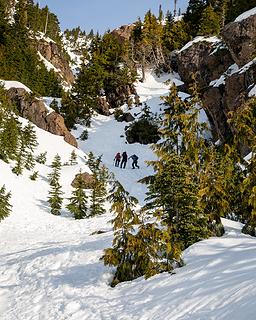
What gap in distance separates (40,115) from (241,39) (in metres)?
20.0

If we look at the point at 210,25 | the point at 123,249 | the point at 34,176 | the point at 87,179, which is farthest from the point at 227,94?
the point at 123,249

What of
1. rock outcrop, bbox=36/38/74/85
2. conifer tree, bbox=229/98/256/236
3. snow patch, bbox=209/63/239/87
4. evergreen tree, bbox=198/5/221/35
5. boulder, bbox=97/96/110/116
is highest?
rock outcrop, bbox=36/38/74/85

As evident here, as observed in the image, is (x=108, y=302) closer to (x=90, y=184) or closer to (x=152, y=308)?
(x=152, y=308)

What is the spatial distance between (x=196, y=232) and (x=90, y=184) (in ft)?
51.4

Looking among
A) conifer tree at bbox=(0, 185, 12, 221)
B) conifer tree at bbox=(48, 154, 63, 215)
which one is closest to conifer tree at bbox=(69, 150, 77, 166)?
conifer tree at bbox=(48, 154, 63, 215)

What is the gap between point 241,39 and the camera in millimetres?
33688

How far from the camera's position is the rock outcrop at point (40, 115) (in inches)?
1438

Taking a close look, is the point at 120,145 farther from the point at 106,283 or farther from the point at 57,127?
the point at 106,283

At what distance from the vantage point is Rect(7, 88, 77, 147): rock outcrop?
36.5m

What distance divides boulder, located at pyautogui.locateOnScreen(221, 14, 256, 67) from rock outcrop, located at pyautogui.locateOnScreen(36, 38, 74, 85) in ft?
107

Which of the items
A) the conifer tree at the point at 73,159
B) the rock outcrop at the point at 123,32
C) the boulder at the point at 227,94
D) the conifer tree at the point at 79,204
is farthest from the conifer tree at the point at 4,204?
the rock outcrop at the point at 123,32

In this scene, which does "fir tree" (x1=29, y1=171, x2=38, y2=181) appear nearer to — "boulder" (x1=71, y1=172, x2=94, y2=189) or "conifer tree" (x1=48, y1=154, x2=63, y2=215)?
"conifer tree" (x1=48, y1=154, x2=63, y2=215)

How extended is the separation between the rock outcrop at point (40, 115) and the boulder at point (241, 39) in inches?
677

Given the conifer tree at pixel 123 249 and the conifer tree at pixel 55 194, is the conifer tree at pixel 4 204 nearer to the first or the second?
the conifer tree at pixel 55 194
